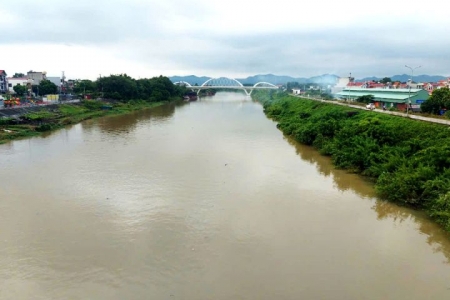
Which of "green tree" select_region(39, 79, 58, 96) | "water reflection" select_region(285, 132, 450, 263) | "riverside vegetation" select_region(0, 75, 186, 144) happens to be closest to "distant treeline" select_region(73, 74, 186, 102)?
"riverside vegetation" select_region(0, 75, 186, 144)

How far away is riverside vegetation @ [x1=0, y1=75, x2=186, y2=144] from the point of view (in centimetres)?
1888

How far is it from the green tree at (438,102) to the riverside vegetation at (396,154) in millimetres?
4684

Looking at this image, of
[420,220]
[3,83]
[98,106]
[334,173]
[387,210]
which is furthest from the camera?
[3,83]

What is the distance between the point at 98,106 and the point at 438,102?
1050 inches

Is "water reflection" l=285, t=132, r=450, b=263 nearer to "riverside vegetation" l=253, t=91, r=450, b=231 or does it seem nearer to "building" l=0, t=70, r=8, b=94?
"riverside vegetation" l=253, t=91, r=450, b=231

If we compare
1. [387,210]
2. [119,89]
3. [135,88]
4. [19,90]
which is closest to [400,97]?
[387,210]

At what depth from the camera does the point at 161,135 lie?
63.8 ft

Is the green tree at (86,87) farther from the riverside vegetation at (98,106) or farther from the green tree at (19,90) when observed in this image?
the green tree at (19,90)

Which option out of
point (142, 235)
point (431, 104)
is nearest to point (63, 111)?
point (142, 235)

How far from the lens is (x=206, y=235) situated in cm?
709

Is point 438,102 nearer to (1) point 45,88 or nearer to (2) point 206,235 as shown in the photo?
(2) point 206,235

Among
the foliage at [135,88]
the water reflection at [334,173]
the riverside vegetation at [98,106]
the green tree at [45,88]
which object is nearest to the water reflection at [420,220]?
the water reflection at [334,173]

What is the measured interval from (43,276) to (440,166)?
30.5 ft

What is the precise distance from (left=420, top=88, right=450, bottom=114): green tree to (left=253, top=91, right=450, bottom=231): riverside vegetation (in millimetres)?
4684
